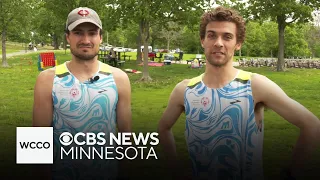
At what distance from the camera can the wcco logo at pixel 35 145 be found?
3.55 meters

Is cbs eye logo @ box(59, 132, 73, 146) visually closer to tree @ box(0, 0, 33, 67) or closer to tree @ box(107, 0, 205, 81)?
tree @ box(107, 0, 205, 81)

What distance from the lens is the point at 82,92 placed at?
11.1 feet

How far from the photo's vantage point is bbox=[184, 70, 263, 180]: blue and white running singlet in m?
3.12

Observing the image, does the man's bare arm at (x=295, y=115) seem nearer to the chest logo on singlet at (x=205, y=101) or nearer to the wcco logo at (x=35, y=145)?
the chest logo on singlet at (x=205, y=101)

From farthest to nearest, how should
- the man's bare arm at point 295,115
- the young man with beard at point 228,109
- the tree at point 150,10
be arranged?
the tree at point 150,10 < the young man with beard at point 228,109 < the man's bare arm at point 295,115

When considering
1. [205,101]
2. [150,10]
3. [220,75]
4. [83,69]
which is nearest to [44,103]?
[83,69]

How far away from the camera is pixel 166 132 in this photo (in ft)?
11.4

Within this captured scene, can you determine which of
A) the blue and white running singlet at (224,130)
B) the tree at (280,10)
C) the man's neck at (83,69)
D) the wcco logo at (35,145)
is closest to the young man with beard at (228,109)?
the blue and white running singlet at (224,130)

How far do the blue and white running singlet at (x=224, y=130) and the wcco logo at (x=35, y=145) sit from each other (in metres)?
1.21

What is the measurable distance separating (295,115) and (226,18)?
87 centimetres

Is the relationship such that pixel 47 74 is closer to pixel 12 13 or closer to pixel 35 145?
pixel 35 145

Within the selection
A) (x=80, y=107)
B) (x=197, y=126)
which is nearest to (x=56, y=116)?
(x=80, y=107)

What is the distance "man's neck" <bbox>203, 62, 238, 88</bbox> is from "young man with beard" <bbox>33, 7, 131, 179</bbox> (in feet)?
2.46

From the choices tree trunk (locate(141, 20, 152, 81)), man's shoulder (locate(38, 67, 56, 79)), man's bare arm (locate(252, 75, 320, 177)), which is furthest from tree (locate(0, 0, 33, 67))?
man's bare arm (locate(252, 75, 320, 177))
